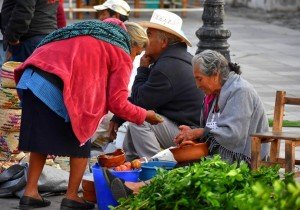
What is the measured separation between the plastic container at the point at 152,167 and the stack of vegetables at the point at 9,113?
1.90m

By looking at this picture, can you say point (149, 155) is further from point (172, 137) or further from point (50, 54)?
point (50, 54)

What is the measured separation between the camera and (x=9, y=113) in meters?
8.65

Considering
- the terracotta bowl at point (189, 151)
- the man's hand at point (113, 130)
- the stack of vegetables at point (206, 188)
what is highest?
the stack of vegetables at point (206, 188)

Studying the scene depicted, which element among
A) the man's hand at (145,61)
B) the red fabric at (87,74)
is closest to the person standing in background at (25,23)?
the man's hand at (145,61)

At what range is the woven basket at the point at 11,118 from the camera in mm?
8641

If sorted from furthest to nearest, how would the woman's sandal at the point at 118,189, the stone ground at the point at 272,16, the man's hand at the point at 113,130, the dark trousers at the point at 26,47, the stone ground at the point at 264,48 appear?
the stone ground at the point at 272,16 → the stone ground at the point at 264,48 → the dark trousers at the point at 26,47 → the man's hand at the point at 113,130 → the woman's sandal at the point at 118,189

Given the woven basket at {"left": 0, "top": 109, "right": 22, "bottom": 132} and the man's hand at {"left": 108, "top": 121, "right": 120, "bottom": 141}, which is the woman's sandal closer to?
the man's hand at {"left": 108, "top": 121, "right": 120, "bottom": 141}

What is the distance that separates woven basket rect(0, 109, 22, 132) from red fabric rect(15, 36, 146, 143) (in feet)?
6.13

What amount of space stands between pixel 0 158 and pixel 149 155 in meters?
1.45

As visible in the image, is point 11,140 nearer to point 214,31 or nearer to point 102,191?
point 102,191

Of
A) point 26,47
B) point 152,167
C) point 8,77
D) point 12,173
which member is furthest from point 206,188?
point 26,47

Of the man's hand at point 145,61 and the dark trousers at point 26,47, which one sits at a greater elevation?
the man's hand at point 145,61

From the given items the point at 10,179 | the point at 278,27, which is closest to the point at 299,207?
the point at 10,179

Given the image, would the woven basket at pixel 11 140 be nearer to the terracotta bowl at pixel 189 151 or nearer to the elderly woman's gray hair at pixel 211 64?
the terracotta bowl at pixel 189 151
